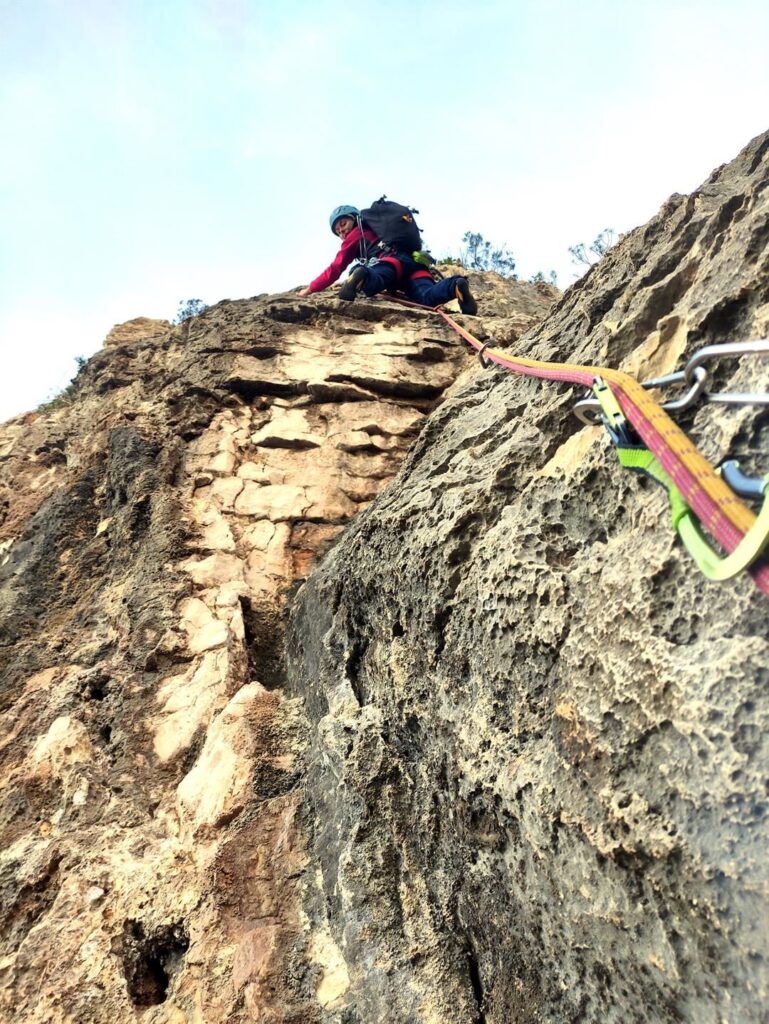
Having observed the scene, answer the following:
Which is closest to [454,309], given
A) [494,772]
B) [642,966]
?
[494,772]

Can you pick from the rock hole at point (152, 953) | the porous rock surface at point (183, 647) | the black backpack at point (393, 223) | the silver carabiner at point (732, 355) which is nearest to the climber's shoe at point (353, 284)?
the porous rock surface at point (183, 647)

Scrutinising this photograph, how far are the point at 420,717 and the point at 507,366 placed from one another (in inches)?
70.3

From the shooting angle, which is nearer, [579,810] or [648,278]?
[579,810]

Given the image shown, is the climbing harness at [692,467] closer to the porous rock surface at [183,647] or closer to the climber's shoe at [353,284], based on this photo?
the porous rock surface at [183,647]

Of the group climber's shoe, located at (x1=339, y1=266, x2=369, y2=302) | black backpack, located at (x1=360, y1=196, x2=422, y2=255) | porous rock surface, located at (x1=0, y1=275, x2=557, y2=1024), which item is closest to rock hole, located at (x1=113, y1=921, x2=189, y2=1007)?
porous rock surface, located at (x1=0, y1=275, x2=557, y2=1024)

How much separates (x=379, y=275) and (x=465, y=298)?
906 millimetres

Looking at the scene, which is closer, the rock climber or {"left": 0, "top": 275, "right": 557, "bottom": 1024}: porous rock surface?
{"left": 0, "top": 275, "right": 557, "bottom": 1024}: porous rock surface

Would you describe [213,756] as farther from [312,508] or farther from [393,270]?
[393,270]

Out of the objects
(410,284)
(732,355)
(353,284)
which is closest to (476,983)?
(732,355)

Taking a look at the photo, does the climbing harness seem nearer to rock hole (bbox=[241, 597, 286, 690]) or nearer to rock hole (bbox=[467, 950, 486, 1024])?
rock hole (bbox=[467, 950, 486, 1024])

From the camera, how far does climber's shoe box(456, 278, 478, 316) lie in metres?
6.95

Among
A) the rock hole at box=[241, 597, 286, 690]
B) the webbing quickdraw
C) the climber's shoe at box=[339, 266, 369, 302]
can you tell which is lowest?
the webbing quickdraw

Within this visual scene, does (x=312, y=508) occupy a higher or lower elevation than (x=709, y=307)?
higher

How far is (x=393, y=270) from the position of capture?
23.8ft
